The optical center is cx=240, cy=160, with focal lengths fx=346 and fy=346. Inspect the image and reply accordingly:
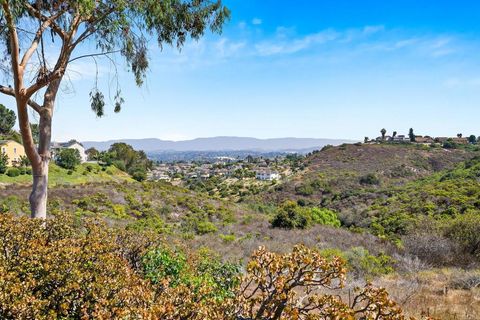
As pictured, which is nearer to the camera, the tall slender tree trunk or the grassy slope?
the tall slender tree trunk

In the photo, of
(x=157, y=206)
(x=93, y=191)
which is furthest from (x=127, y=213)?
(x=93, y=191)

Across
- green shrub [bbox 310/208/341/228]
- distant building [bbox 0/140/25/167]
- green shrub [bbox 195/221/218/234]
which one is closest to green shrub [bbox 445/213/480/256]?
green shrub [bbox 310/208/341/228]

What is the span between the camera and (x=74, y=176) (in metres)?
38.2

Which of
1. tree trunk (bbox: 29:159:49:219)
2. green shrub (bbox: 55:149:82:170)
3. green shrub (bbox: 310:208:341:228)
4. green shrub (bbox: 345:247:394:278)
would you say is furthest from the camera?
green shrub (bbox: 55:149:82:170)

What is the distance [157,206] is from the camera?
2628cm

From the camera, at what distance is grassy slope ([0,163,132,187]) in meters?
32.9

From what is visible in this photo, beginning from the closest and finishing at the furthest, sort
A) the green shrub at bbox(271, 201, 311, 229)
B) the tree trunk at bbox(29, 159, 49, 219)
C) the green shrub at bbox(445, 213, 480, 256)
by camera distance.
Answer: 1. the tree trunk at bbox(29, 159, 49, 219)
2. the green shrub at bbox(445, 213, 480, 256)
3. the green shrub at bbox(271, 201, 311, 229)

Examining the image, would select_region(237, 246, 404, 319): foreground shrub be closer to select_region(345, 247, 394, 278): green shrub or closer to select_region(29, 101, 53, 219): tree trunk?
select_region(29, 101, 53, 219): tree trunk

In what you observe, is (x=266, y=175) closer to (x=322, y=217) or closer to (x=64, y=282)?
(x=322, y=217)

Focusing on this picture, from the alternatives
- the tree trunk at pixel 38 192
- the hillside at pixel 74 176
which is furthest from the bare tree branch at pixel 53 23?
the hillside at pixel 74 176

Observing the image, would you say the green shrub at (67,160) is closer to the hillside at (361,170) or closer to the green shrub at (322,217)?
the hillside at (361,170)

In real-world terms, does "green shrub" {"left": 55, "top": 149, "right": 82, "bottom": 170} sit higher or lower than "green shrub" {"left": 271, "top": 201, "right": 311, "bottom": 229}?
higher

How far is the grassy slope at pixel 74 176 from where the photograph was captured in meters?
32.9

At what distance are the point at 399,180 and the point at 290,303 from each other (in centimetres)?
5614
